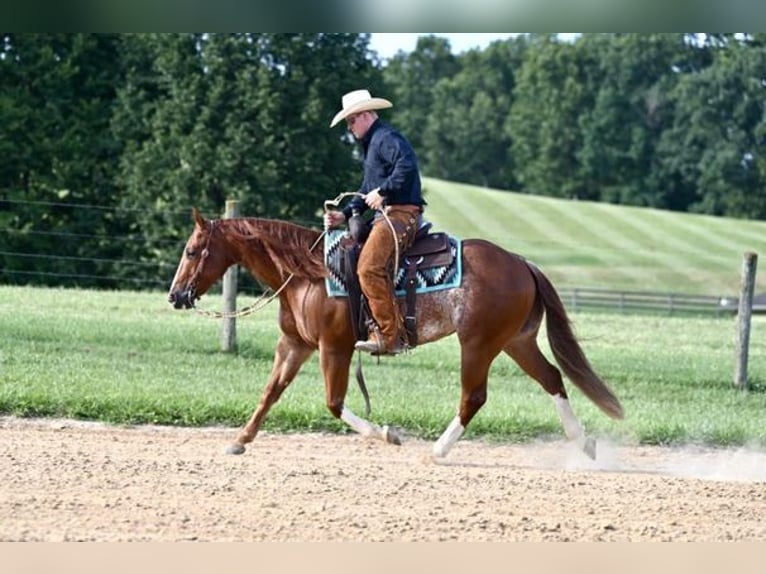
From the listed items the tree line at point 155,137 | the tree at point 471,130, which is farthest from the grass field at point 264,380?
the tree at point 471,130

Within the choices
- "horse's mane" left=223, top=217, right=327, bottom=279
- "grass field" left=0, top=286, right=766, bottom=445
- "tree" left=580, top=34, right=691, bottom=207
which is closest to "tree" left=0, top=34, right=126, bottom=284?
"grass field" left=0, top=286, right=766, bottom=445

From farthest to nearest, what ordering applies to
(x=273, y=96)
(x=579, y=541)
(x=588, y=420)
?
1. (x=273, y=96)
2. (x=588, y=420)
3. (x=579, y=541)

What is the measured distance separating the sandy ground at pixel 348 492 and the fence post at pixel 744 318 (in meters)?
3.30

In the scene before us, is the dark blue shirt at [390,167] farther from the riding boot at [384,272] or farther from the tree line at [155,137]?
the tree line at [155,137]

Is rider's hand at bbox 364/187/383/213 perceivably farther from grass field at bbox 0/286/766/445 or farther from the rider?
grass field at bbox 0/286/766/445

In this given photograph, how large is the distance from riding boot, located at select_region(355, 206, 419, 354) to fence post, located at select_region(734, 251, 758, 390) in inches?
212

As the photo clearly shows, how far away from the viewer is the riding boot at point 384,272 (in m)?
8.90

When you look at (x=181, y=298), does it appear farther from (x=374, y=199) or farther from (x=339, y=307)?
(x=374, y=199)

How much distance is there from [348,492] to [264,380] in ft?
15.9

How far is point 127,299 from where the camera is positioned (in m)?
18.4

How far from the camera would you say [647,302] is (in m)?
29.6

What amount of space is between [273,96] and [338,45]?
168 centimetres

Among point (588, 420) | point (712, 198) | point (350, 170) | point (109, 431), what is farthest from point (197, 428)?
point (712, 198)

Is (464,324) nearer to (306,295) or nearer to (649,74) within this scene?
(306,295)
